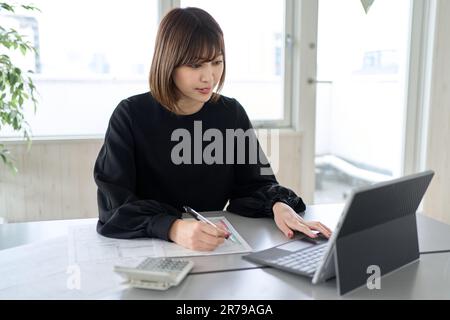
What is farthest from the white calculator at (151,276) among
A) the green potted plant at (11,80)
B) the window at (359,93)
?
the window at (359,93)

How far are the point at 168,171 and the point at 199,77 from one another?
1.00 feet

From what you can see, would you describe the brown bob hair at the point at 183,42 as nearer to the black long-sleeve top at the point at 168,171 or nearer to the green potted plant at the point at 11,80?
the black long-sleeve top at the point at 168,171

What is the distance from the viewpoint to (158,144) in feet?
4.61

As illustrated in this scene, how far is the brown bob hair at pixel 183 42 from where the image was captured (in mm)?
1281

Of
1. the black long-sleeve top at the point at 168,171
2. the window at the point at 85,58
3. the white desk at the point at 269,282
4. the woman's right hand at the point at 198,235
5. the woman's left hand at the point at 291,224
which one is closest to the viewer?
the white desk at the point at 269,282

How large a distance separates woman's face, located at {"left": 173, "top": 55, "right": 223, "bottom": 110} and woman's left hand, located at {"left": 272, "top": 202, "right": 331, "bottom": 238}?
39cm

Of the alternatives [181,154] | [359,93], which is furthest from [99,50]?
[359,93]

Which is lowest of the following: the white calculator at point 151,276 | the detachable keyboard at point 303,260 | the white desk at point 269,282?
the white desk at point 269,282

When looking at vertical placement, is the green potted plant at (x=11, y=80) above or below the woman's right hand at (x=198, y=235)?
above

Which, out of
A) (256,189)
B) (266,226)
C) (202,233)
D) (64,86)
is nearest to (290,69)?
(64,86)

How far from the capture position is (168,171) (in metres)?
1.42

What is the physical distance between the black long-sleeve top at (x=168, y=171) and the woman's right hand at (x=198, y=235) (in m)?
0.10

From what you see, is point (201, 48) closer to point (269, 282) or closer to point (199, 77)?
point (199, 77)

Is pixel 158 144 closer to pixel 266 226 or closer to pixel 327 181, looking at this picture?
pixel 266 226
